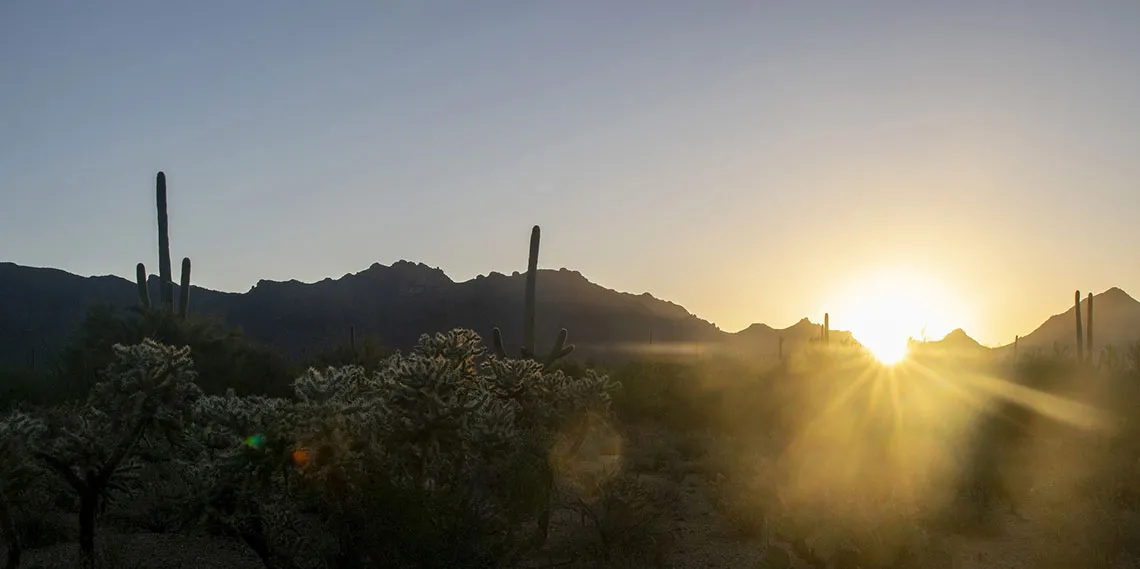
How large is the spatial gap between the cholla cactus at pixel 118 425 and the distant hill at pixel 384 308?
53772 millimetres

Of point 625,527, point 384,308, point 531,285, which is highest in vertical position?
point 384,308

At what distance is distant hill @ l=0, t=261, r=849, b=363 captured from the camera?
2675 inches

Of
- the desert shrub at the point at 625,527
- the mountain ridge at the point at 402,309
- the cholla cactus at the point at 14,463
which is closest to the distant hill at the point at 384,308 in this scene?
the mountain ridge at the point at 402,309

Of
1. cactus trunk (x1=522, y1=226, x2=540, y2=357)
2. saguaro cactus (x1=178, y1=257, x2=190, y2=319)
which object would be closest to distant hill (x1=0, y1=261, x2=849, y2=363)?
saguaro cactus (x1=178, y1=257, x2=190, y2=319)

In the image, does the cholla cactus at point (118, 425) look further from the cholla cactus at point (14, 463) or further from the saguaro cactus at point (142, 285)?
the saguaro cactus at point (142, 285)

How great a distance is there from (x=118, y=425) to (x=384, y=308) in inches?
2897

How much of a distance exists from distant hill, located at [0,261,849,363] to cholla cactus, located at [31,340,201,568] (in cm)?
5377

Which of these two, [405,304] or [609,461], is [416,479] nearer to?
[609,461]

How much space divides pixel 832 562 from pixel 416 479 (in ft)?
16.7

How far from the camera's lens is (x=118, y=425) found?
9172 mm

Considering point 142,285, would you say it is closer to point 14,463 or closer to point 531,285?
point 531,285

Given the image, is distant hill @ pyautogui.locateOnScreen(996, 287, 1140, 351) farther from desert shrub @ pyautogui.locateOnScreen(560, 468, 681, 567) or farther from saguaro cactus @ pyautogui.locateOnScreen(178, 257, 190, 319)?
desert shrub @ pyautogui.locateOnScreen(560, 468, 681, 567)

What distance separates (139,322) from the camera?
20.9 metres

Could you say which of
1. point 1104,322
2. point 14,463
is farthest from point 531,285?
point 1104,322
